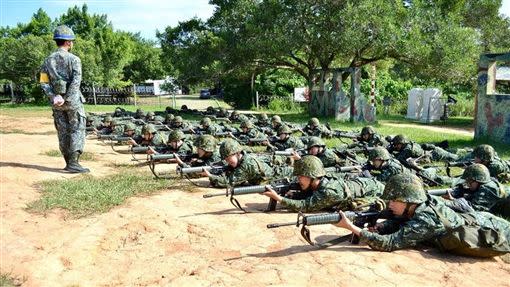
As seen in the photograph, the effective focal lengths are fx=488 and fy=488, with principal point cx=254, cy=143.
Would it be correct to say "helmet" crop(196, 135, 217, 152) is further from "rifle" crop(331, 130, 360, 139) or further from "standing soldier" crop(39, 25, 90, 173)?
"rifle" crop(331, 130, 360, 139)

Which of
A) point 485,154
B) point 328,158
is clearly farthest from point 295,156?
point 485,154

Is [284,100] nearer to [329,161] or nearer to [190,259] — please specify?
[329,161]

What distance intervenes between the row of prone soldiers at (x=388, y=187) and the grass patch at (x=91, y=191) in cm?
82

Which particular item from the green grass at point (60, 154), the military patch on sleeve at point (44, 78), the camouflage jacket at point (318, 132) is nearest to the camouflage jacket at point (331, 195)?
the military patch on sleeve at point (44, 78)

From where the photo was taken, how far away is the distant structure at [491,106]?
610 inches

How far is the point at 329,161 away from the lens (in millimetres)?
9570

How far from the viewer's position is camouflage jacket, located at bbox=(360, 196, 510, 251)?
5312mm

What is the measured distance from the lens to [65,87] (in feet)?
29.4

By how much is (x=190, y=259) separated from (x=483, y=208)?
411 cm

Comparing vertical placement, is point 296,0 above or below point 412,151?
above

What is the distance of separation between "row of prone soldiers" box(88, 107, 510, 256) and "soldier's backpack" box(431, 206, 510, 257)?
0.01 m

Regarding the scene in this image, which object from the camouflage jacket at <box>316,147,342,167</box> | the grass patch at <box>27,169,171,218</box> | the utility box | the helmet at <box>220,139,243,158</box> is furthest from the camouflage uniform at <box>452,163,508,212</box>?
the utility box

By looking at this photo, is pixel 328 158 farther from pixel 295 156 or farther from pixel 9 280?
pixel 9 280

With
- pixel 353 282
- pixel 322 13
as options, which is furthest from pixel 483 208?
pixel 322 13
